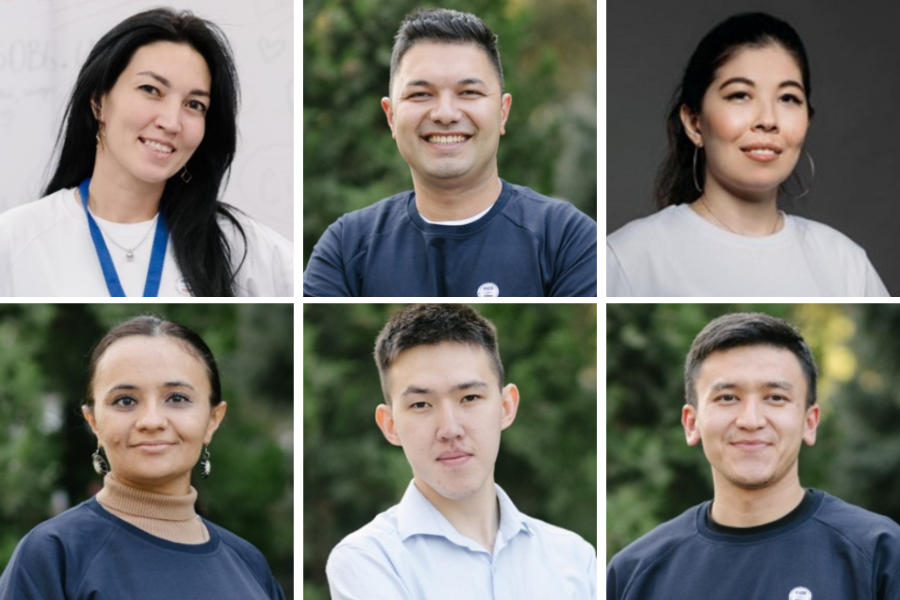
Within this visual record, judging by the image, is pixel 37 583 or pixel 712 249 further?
pixel 712 249

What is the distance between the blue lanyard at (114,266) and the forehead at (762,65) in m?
1.41

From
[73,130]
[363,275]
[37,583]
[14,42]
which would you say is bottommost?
[37,583]

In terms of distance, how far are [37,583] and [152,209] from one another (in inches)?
37.4

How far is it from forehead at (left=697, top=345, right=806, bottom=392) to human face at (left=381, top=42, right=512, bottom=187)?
732 mm

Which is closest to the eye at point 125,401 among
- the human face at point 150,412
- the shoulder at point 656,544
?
the human face at point 150,412

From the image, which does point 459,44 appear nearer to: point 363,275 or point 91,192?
point 363,275

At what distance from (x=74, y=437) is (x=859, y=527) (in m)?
2.48

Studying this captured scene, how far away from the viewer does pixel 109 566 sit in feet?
10.6

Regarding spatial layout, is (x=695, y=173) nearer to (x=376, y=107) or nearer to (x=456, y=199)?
(x=456, y=199)

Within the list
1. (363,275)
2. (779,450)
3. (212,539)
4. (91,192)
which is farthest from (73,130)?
(779,450)

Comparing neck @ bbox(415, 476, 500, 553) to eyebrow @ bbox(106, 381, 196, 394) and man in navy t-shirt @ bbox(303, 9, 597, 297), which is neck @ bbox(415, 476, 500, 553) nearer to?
man in navy t-shirt @ bbox(303, 9, 597, 297)

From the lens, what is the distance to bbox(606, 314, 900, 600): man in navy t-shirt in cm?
329

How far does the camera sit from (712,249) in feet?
11.8

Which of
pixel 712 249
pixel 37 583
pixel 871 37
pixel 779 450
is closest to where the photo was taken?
pixel 37 583
